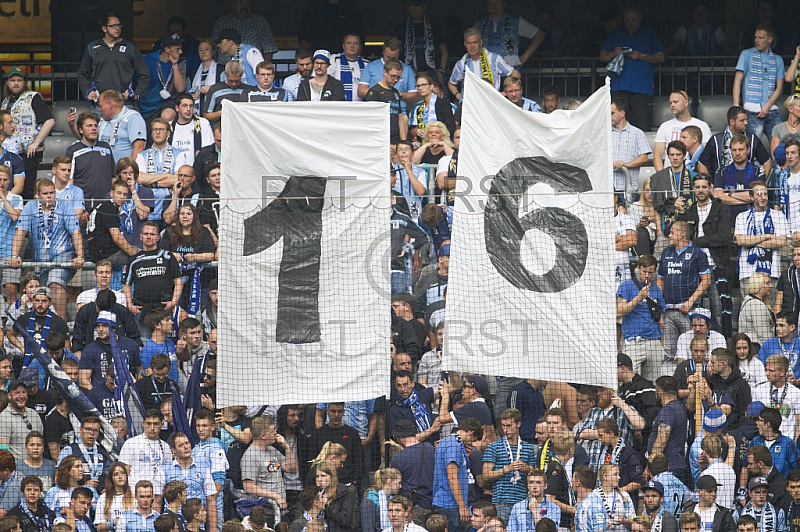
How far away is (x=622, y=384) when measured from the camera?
43.3 ft

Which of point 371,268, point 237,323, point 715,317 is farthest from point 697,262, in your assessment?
point 237,323

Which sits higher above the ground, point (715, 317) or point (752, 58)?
point (752, 58)

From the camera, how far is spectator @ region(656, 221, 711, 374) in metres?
13.9

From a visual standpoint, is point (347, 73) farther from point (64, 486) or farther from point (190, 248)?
point (64, 486)

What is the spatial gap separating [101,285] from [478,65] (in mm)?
6028

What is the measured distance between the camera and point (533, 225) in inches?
493

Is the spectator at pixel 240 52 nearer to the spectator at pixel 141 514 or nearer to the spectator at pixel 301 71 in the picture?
the spectator at pixel 301 71

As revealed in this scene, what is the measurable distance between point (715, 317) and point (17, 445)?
707 cm

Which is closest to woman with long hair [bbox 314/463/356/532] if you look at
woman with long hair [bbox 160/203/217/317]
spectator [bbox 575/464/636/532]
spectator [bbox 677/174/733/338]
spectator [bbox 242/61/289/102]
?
spectator [bbox 575/464/636/532]

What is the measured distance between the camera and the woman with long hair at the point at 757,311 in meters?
13.9

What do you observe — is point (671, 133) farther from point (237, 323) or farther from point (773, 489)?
point (237, 323)

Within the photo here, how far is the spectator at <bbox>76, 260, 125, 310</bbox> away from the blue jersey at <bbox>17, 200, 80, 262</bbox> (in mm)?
587

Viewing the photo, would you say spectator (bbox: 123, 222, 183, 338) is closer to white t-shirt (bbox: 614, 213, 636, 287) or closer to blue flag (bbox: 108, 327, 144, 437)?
blue flag (bbox: 108, 327, 144, 437)

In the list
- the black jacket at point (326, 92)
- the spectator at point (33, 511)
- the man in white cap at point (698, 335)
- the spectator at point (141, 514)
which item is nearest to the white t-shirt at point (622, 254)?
the man in white cap at point (698, 335)
